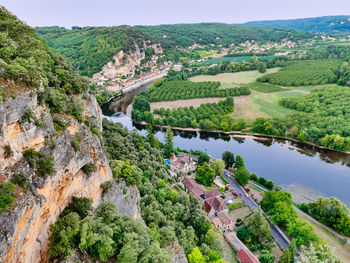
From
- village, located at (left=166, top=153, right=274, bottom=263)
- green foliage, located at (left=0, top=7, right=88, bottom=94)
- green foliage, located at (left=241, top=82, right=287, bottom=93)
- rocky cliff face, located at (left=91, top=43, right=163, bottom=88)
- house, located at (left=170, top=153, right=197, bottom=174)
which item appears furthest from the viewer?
rocky cliff face, located at (left=91, top=43, right=163, bottom=88)

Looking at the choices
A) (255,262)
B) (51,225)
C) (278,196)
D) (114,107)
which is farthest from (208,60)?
(51,225)

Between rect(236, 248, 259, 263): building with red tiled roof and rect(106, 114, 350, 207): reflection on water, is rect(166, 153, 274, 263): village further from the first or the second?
rect(106, 114, 350, 207): reflection on water

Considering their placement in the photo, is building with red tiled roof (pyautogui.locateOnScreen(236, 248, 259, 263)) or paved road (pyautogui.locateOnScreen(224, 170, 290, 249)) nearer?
building with red tiled roof (pyautogui.locateOnScreen(236, 248, 259, 263))

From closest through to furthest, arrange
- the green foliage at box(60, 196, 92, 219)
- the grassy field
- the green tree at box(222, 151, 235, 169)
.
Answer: the green foliage at box(60, 196, 92, 219), the green tree at box(222, 151, 235, 169), the grassy field

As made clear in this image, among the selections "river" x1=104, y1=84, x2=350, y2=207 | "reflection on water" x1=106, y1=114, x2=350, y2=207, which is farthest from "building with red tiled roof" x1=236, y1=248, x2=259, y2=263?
"reflection on water" x1=106, y1=114, x2=350, y2=207

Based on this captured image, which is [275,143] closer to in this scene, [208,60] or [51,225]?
[51,225]

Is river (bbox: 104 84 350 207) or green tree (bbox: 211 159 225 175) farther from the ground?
green tree (bbox: 211 159 225 175)

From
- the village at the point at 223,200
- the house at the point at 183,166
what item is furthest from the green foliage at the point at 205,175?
the house at the point at 183,166
